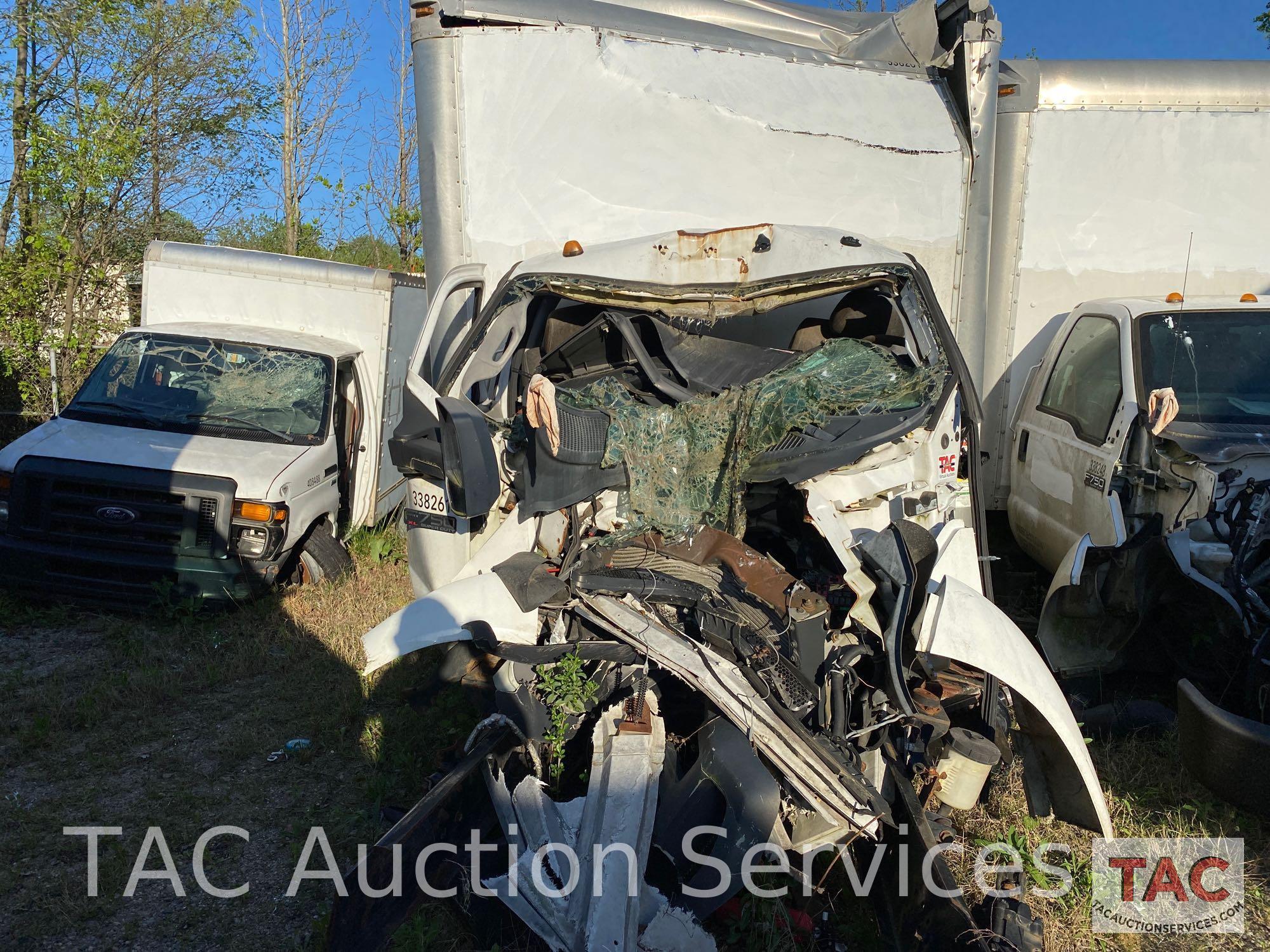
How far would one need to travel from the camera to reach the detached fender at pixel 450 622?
3426 millimetres

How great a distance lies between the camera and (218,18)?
1260 centimetres

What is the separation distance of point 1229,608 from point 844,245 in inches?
87.1

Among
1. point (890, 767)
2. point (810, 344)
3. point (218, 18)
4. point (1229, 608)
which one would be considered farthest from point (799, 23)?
point (218, 18)

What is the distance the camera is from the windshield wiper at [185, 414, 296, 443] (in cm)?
642

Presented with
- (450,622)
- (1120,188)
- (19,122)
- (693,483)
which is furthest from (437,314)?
(19,122)

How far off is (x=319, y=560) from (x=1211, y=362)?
593cm

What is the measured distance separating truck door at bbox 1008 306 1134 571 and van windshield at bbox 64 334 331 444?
498cm

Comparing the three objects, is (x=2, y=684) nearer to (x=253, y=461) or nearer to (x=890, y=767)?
(x=253, y=461)

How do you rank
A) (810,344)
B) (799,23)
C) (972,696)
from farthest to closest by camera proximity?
(799,23) → (810,344) → (972,696)

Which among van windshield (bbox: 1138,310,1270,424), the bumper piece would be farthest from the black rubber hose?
van windshield (bbox: 1138,310,1270,424)

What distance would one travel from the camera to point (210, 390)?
6.68 meters

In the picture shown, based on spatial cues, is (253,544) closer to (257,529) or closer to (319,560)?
(257,529)

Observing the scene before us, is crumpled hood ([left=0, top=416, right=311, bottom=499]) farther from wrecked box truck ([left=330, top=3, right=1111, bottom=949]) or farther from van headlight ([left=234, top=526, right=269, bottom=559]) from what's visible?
wrecked box truck ([left=330, top=3, right=1111, bottom=949])

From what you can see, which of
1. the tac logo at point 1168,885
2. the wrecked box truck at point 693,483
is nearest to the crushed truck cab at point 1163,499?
the tac logo at point 1168,885
